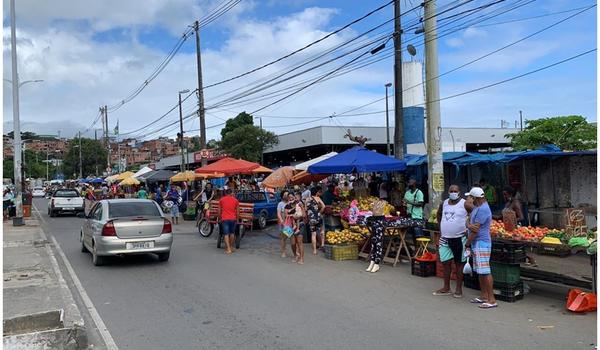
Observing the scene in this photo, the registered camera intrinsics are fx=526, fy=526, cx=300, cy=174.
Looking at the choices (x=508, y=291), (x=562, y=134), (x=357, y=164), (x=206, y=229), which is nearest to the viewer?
(x=508, y=291)

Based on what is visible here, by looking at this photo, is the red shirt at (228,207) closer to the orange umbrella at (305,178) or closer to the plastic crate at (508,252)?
the orange umbrella at (305,178)

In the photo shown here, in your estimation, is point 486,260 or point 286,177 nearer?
point 486,260

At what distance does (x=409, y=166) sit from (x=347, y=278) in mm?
9187

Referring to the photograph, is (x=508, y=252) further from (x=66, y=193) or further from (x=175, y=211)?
(x=66, y=193)

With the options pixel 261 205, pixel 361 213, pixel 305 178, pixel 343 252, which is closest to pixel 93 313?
pixel 343 252

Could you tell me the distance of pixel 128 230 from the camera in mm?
11289

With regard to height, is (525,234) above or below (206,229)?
above

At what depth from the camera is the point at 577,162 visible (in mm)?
15805

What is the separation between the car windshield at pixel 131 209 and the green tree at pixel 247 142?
30.6 metres

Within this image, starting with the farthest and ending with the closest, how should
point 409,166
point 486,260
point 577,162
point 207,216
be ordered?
point 409,166
point 207,216
point 577,162
point 486,260

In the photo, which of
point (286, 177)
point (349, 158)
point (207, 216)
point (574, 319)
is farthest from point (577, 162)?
point (207, 216)

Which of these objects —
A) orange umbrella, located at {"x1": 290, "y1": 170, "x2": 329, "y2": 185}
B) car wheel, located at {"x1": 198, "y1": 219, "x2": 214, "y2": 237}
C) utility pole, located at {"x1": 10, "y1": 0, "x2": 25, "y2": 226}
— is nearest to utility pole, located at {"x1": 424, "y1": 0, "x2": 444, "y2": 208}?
orange umbrella, located at {"x1": 290, "y1": 170, "x2": 329, "y2": 185}

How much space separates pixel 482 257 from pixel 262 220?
1235 cm

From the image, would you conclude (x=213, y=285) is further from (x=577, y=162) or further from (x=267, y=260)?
(x=577, y=162)
